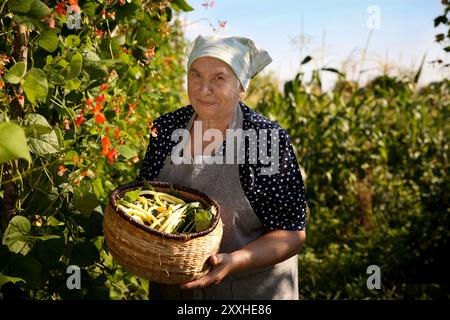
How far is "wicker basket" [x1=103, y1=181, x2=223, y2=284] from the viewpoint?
1.49 metres

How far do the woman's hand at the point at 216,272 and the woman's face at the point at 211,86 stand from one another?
473 millimetres

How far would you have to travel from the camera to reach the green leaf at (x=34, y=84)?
4.38 feet

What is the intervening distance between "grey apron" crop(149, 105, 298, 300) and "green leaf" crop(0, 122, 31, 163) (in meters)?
0.88

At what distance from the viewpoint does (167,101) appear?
4.21m

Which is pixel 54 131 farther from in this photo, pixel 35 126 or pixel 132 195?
pixel 132 195

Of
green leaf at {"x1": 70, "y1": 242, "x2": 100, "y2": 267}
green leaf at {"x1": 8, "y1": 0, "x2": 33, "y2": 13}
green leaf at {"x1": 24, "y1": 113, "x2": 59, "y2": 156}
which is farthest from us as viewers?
green leaf at {"x1": 70, "y1": 242, "x2": 100, "y2": 267}

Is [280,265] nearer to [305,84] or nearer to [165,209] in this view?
[165,209]

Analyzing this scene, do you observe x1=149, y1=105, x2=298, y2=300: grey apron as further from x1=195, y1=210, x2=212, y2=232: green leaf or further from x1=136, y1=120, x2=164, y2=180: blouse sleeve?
x1=195, y1=210, x2=212, y2=232: green leaf

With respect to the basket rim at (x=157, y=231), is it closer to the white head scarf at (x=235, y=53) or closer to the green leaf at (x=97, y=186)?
the green leaf at (x=97, y=186)

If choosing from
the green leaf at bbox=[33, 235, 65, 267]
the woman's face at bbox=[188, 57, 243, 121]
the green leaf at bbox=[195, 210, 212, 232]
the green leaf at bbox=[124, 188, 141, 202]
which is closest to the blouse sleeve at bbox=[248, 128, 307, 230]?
the woman's face at bbox=[188, 57, 243, 121]

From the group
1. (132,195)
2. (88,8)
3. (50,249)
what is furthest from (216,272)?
(88,8)

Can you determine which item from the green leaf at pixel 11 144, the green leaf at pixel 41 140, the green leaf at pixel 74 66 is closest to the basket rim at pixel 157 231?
the green leaf at pixel 41 140
